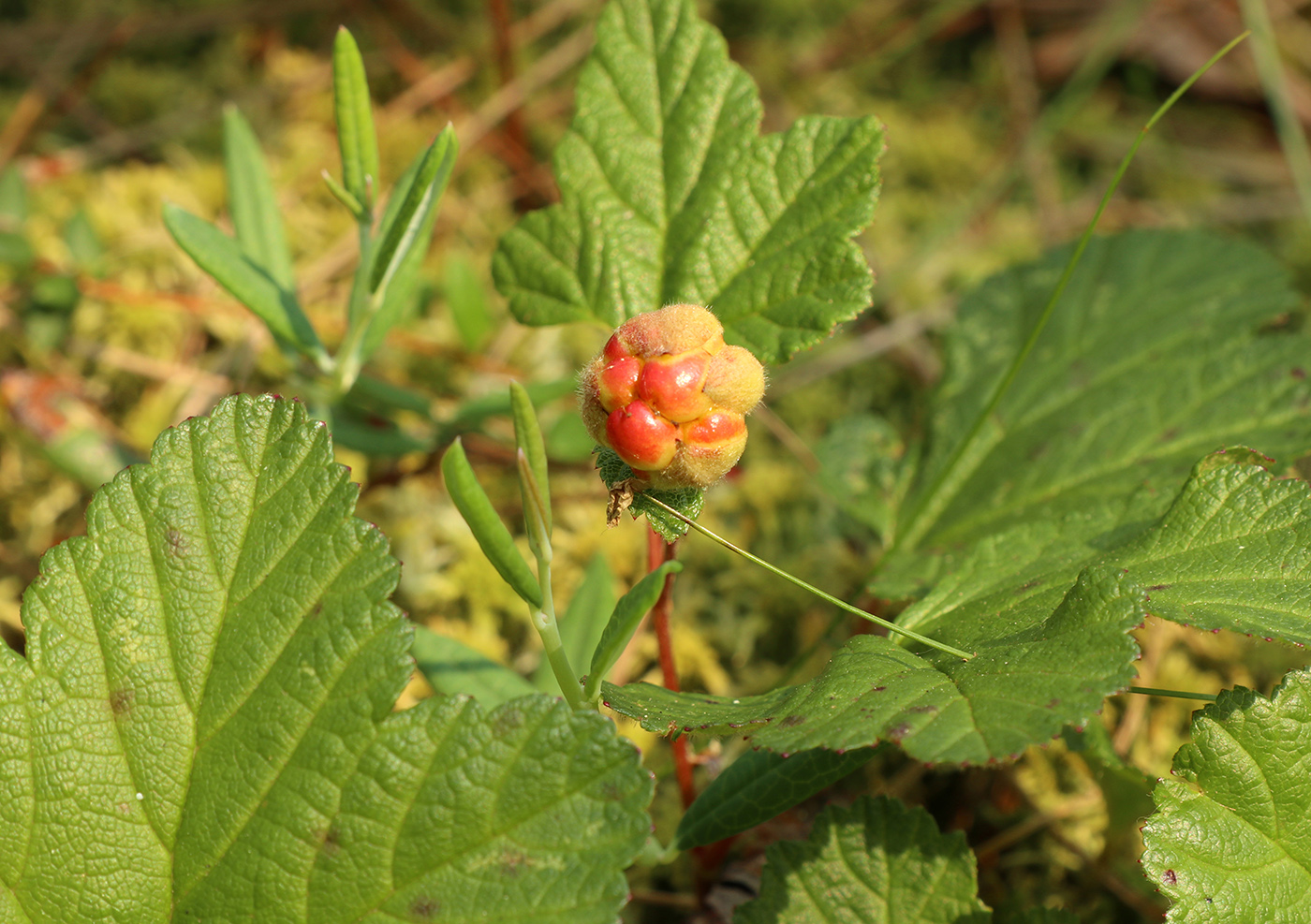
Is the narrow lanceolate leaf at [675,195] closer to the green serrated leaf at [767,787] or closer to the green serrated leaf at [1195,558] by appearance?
the green serrated leaf at [1195,558]

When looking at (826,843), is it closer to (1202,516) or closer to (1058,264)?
(1202,516)

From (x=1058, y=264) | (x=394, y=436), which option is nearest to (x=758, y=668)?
(x=394, y=436)

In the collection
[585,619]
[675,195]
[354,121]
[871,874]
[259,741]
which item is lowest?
[871,874]

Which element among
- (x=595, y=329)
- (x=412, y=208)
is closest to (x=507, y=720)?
(x=412, y=208)

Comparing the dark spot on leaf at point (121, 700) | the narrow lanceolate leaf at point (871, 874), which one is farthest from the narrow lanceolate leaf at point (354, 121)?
the narrow lanceolate leaf at point (871, 874)

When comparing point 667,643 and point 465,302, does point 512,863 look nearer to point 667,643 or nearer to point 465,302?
point 667,643

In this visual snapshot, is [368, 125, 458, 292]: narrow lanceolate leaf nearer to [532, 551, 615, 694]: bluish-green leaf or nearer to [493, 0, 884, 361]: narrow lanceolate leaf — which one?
[493, 0, 884, 361]: narrow lanceolate leaf
